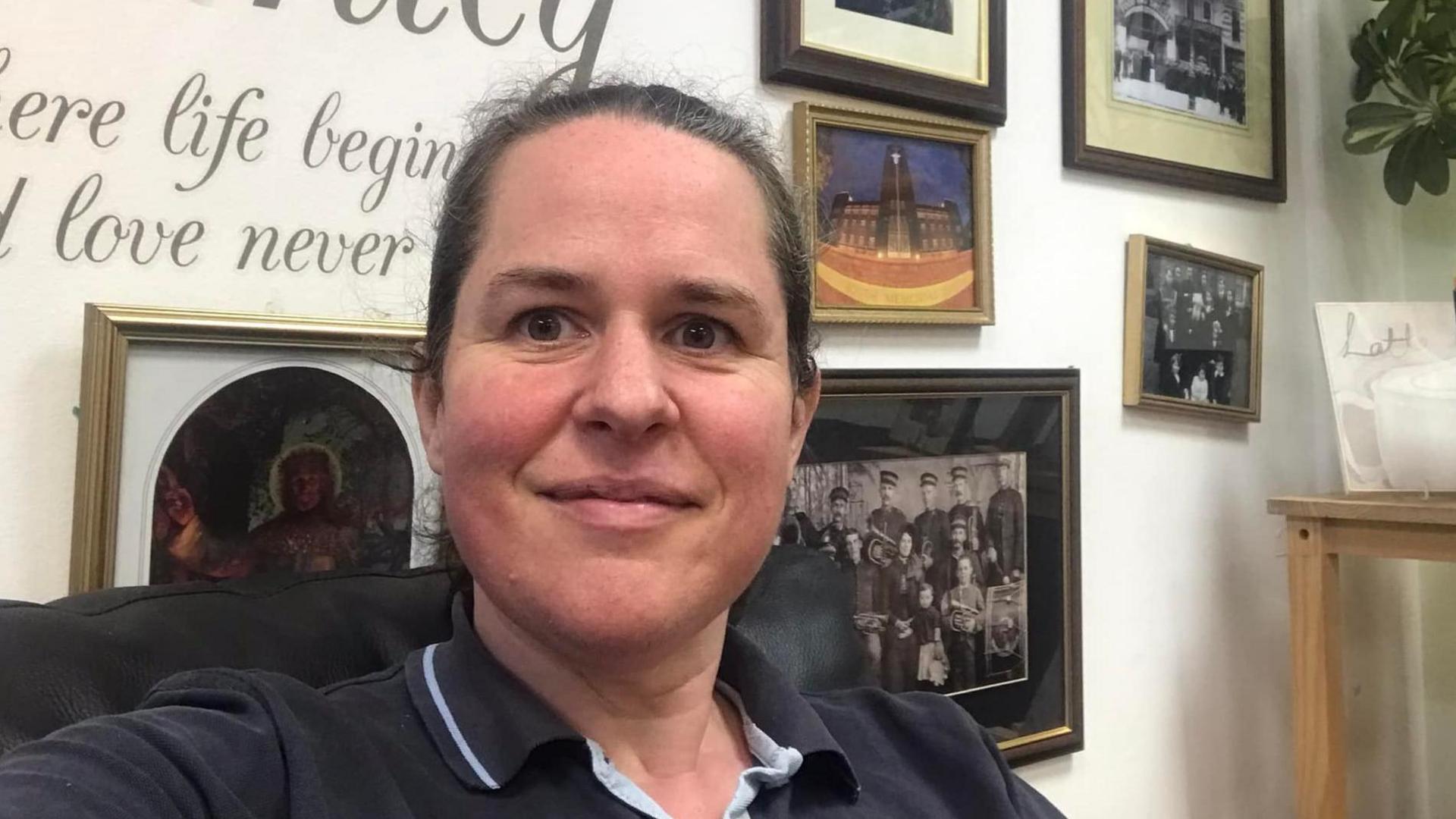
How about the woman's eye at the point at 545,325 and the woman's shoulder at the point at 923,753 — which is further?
the woman's shoulder at the point at 923,753

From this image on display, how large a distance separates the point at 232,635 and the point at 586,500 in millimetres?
265

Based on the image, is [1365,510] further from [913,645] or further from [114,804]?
[114,804]

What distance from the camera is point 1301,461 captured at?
1.65 m

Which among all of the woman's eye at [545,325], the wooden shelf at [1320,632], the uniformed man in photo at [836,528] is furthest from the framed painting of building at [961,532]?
the woman's eye at [545,325]

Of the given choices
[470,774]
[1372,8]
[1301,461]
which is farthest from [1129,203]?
[470,774]

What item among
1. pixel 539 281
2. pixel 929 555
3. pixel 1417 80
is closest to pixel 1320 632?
pixel 929 555

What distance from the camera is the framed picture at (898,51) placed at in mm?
1125

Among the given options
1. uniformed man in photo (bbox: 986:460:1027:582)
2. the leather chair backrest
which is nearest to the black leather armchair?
the leather chair backrest

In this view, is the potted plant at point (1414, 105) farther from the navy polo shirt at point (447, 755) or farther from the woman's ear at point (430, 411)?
the woman's ear at point (430, 411)

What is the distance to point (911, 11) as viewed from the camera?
1217mm

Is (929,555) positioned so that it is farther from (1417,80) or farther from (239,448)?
(1417,80)

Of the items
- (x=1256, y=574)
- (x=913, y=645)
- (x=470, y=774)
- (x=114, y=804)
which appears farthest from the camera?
(x=1256, y=574)

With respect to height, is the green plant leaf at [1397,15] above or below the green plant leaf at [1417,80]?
above

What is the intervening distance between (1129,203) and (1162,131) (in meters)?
0.13
